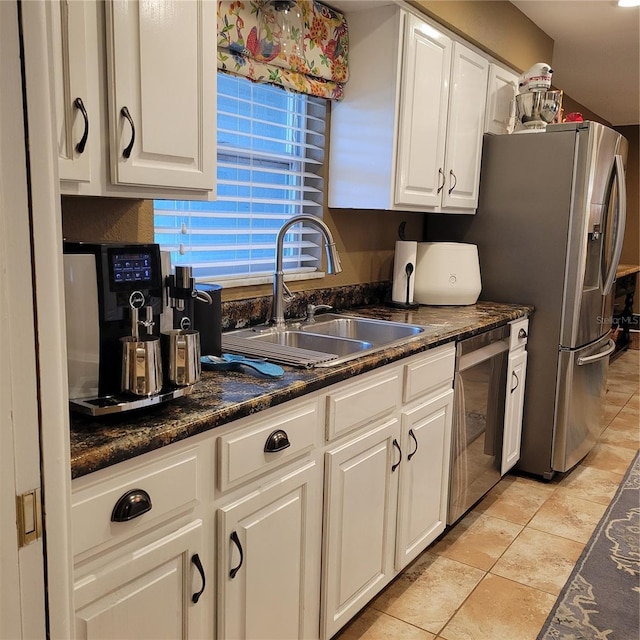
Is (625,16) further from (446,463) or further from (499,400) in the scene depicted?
(446,463)

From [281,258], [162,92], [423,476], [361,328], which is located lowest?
[423,476]

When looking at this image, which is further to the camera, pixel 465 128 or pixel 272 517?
pixel 465 128

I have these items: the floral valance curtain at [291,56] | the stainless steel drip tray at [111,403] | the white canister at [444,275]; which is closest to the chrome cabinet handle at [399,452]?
the stainless steel drip tray at [111,403]

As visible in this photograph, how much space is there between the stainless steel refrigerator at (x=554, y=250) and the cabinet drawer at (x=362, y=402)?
4.70 ft

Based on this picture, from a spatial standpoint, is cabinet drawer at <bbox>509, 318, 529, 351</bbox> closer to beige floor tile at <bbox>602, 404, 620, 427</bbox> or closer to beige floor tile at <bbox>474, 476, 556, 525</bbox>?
beige floor tile at <bbox>474, 476, 556, 525</bbox>

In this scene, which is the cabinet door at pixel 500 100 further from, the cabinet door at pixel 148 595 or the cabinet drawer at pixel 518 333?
the cabinet door at pixel 148 595

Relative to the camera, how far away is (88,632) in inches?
43.8

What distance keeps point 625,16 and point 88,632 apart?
3.93 m

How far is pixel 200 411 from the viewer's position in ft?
4.38

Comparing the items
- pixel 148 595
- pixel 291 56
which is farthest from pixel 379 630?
pixel 291 56

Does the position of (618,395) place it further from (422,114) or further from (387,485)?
(387,485)

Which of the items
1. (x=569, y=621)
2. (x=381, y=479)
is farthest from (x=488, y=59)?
(x=569, y=621)

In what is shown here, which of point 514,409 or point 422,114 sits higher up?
point 422,114

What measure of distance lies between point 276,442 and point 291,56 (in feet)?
4.99
